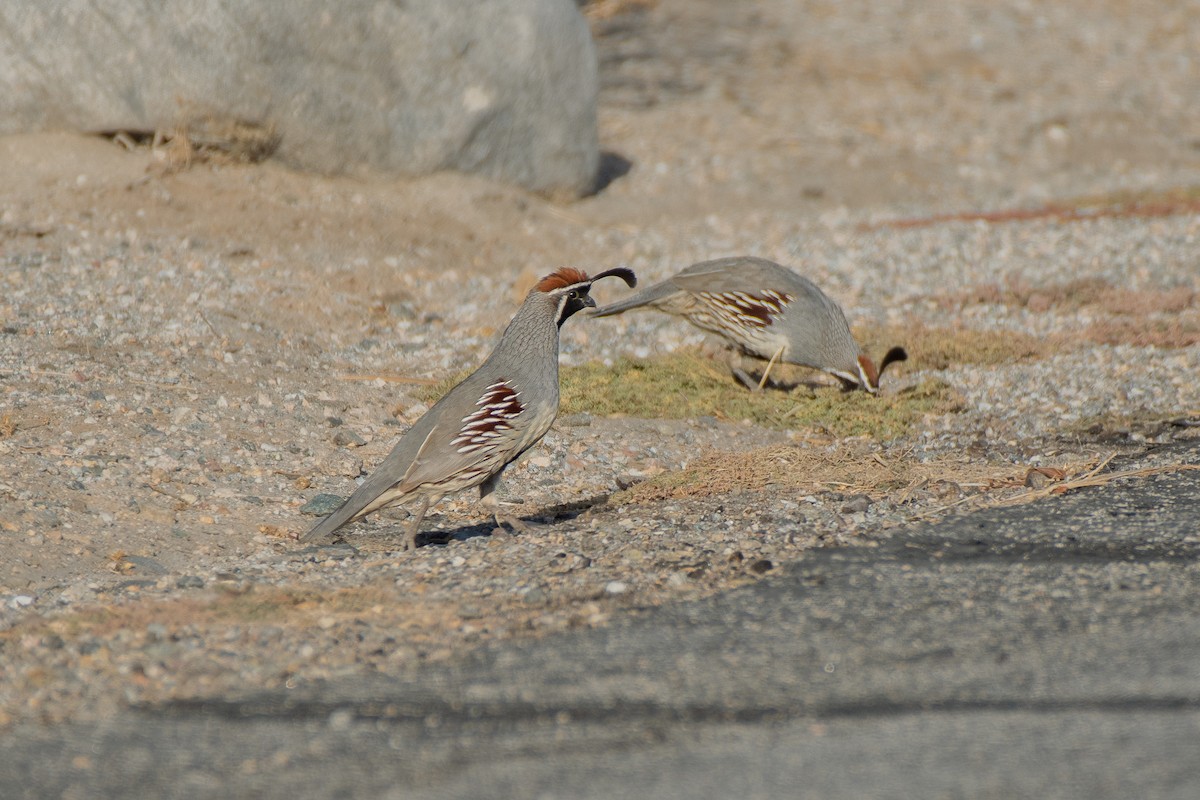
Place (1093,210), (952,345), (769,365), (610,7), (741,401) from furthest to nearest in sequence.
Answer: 1. (610,7)
2. (1093,210)
3. (952,345)
4. (769,365)
5. (741,401)

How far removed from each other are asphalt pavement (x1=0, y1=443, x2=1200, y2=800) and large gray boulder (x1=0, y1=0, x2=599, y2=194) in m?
6.76

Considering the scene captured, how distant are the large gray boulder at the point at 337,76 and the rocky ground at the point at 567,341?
0.31 metres

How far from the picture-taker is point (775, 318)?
7.89m

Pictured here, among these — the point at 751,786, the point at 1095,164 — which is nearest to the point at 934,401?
the point at 751,786

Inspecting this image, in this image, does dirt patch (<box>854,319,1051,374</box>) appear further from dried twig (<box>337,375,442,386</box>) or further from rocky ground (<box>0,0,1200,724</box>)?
dried twig (<box>337,375,442,386</box>)

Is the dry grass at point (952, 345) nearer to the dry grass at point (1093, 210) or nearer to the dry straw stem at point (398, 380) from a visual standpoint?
the dry straw stem at point (398, 380)

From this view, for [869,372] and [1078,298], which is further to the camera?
[1078,298]

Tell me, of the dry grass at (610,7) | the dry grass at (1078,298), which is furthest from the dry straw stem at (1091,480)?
the dry grass at (610,7)

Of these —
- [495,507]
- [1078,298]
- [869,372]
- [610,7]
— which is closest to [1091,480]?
[869,372]

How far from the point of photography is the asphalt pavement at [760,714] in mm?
3404

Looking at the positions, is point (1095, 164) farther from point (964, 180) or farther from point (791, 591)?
point (791, 591)

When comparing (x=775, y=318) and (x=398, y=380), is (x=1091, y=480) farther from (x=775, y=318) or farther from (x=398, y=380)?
(x=398, y=380)

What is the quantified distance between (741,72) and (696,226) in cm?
404

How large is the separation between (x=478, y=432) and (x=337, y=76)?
552 centimetres
